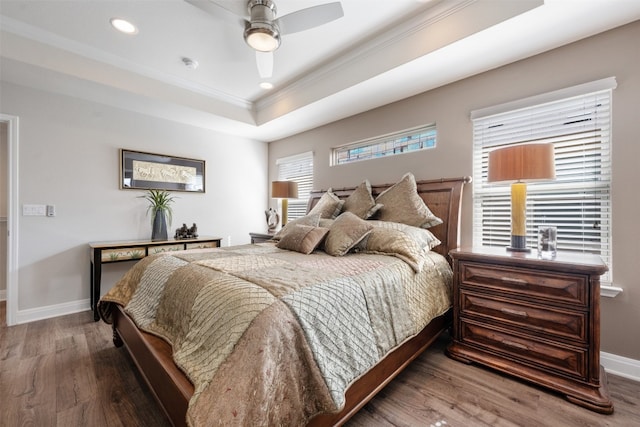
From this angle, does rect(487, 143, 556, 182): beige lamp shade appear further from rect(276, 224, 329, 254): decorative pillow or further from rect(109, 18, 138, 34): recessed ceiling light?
rect(109, 18, 138, 34): recessed ceiling light

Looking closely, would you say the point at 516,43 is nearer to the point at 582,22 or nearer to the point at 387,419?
the point at 582,22

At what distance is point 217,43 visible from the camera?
8.45 ft

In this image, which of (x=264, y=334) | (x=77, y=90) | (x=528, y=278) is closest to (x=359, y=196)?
(x=528, y=278)

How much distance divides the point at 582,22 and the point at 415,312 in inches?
92.6

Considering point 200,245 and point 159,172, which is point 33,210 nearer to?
point 159,172

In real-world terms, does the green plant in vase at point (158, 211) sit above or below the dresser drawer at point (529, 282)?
above

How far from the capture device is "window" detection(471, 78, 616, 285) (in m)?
2.02

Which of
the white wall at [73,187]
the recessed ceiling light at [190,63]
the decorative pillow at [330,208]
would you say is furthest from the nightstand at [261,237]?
the recessed ceiling light at [190,63]

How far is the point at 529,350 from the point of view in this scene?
180 cm

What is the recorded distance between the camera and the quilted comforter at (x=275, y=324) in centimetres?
96

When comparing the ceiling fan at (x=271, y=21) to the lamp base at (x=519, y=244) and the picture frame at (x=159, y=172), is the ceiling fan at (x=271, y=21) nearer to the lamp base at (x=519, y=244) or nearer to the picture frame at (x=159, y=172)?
the lamp base at (x=519, y=244)

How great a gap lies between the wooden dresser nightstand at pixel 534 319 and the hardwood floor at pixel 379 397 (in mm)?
109

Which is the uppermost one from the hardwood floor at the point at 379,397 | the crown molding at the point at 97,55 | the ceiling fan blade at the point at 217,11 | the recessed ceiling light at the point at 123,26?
the recessed ceiling light at the point at 123,26

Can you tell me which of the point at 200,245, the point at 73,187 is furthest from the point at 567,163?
the point at 73,187
